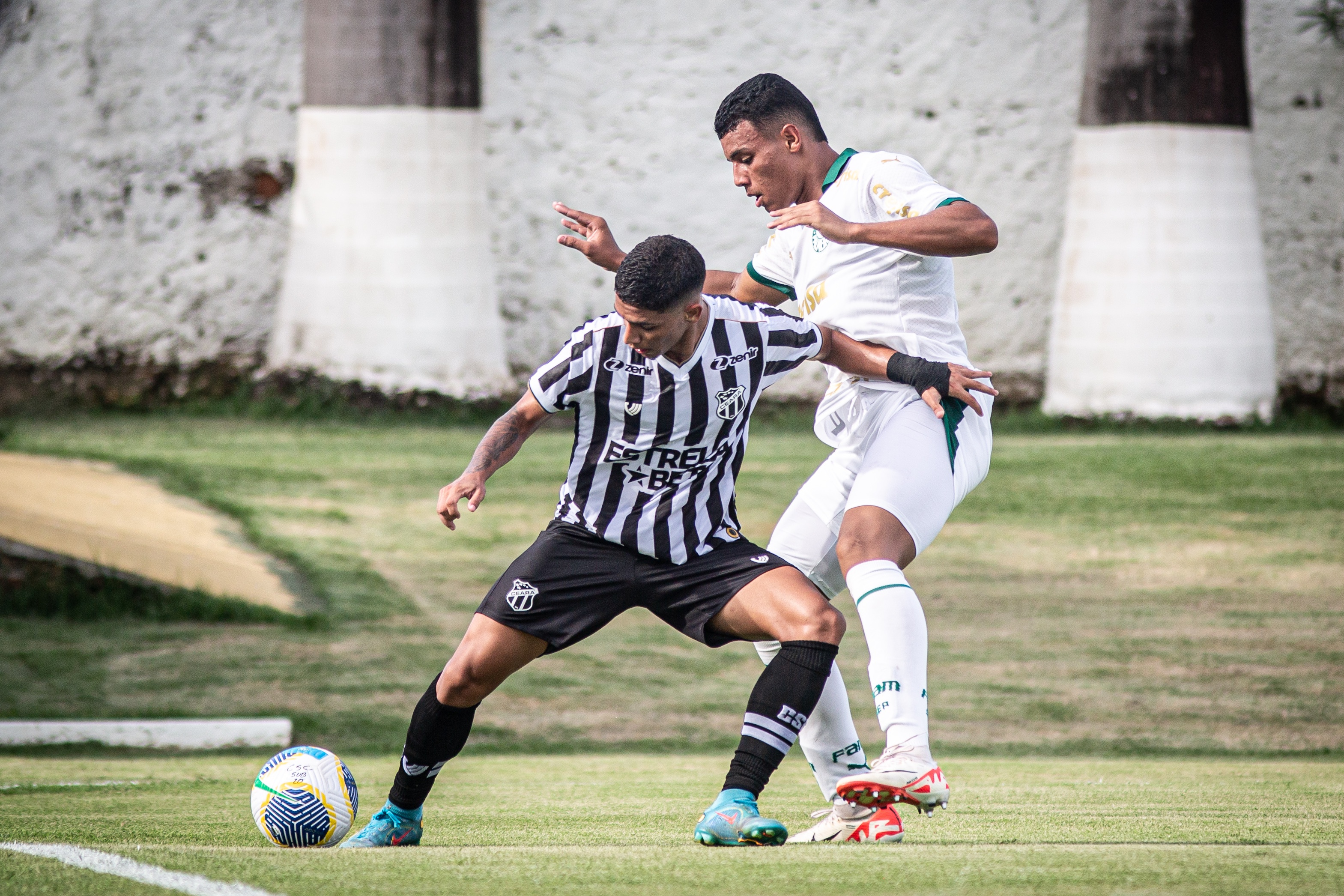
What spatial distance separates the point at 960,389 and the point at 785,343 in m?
0.54

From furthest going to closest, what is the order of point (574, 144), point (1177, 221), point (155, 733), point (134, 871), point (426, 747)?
point (574, 144), point (1177, 221), point (155, 733), point (426, 747), point (134, 871)

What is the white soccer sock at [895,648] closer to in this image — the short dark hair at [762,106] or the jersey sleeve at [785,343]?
the jersey sleeve at [785,343]

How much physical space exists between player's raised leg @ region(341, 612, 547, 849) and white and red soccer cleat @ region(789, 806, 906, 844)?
935 mm

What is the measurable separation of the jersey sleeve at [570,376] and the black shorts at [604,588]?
0.42m

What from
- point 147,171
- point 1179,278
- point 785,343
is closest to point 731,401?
point 785,343

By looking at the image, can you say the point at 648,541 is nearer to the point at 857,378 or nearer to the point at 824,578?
the point at 824,578

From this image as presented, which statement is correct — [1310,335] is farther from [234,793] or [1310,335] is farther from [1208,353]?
[234,793]

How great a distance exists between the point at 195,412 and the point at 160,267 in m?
1.40

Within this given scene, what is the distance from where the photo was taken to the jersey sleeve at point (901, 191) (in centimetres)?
434

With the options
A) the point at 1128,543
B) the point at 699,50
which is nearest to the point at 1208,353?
the point at 1128,543

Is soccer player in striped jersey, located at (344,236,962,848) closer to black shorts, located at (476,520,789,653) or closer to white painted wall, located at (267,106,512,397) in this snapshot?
black shorts, located at (476,520,789,653)

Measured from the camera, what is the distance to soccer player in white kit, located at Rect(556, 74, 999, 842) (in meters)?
4.17

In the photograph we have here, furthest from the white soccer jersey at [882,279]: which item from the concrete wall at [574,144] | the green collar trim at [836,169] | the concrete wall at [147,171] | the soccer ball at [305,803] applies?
the concrete wall at [147,171]

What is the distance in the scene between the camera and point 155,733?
7.10m
